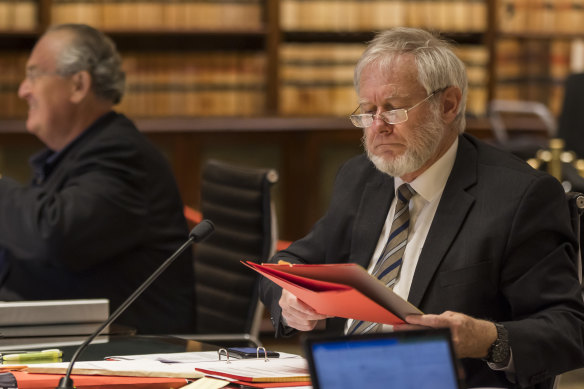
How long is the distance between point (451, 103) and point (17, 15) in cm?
394

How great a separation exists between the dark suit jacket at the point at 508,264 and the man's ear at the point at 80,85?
1318 mm

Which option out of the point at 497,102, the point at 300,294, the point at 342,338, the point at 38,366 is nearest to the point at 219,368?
the point at 300,294

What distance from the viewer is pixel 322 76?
6008mm

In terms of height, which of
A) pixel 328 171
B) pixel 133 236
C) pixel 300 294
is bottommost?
pixel 328 171

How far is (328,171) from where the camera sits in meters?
5.73

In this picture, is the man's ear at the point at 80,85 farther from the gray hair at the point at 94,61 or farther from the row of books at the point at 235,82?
the row of books at the point at 235,82

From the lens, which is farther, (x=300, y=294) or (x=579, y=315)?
(x=579, y=315)

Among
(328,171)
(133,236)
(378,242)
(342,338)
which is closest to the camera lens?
(342,338)

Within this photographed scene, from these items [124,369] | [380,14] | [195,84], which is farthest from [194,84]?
[124,369]

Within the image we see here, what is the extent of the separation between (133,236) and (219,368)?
47.3 inches

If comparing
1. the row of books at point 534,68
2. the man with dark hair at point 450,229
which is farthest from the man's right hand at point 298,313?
the row of books at point 534,68

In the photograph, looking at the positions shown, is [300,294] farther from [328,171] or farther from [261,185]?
[328,171]

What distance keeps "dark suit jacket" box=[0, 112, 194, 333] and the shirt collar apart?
3.45ft

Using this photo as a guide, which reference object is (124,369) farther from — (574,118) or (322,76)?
(322,76)
